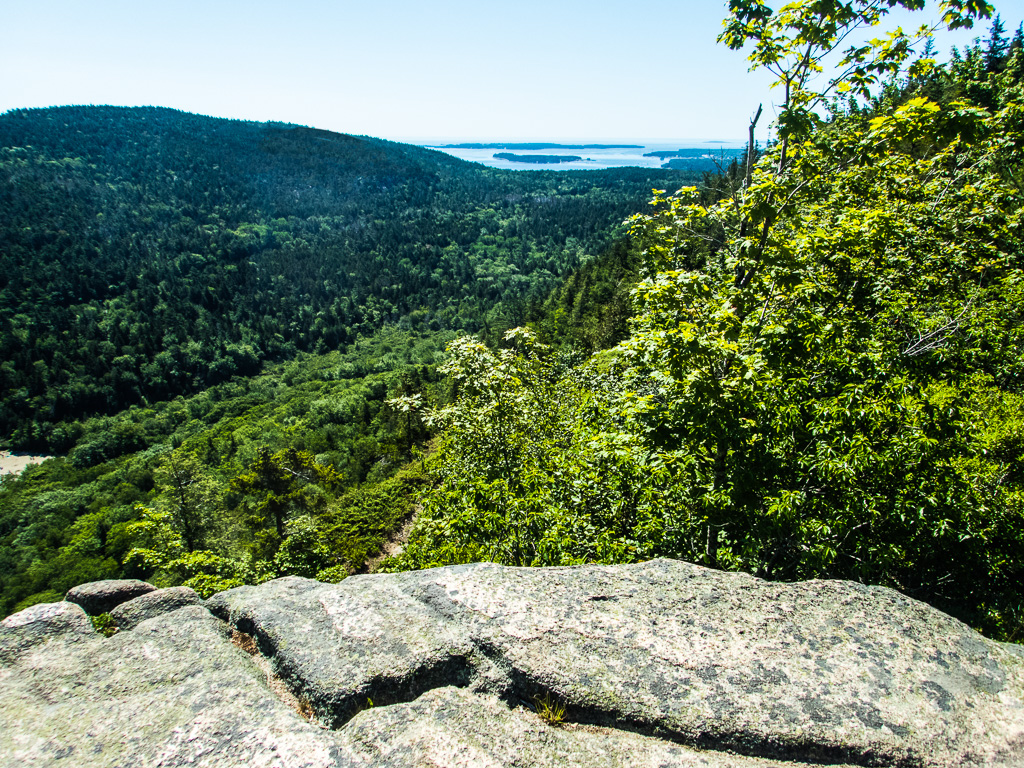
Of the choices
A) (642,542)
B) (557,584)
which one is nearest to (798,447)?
(642,542)

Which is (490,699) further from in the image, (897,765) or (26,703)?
(26,703)

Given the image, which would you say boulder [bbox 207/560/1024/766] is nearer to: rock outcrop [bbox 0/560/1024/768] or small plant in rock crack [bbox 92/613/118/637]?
rock outcrop [bbox 0/560/1024/768]

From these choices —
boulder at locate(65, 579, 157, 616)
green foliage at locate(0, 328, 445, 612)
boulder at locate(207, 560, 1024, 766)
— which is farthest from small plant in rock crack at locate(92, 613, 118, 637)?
green foliage at locate(0, 328, 445, 612)

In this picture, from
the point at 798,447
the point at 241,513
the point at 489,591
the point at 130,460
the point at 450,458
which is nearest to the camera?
the point at 489,591

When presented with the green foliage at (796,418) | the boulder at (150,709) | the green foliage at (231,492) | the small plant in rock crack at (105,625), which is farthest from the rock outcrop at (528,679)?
the green foliage at (231,492)

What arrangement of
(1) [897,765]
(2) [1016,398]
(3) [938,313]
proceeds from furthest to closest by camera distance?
(2) [1016,398] → (3) [938,313] → (1) [897,765]

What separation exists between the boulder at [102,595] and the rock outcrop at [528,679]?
1.32ft

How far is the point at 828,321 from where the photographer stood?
7.98m

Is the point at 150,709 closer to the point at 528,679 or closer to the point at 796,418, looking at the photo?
the point at 528,679

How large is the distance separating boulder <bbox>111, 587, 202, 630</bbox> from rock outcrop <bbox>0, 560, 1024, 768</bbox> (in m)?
0.42

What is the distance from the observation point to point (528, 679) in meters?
4.36

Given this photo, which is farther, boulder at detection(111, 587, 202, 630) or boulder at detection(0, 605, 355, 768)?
boulder at detection(111, 587, 202, 630)

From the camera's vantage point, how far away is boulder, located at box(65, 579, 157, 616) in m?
5.80

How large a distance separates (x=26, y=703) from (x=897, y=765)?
22.9 ft
